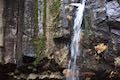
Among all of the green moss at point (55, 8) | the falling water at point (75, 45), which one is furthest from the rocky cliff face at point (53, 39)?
the falling water at point (75, 45)

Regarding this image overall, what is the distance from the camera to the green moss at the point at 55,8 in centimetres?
849

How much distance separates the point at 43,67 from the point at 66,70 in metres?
0.59

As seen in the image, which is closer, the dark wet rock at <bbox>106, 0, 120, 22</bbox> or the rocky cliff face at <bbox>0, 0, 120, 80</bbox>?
the rocky cliff face at <bbox>0, 0, 120, 80</bbox>

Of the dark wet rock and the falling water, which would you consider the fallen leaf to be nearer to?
the falling water

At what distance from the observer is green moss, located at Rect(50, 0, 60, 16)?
8.49 metres

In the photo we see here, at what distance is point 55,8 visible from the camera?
852 centimetres

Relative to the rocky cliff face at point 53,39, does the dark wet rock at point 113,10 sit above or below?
above

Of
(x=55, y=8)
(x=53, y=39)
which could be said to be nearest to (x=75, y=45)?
(x=53, y=39)

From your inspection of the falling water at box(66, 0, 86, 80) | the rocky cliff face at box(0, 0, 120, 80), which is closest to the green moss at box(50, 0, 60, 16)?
the rocky cliff face at box(0, 0, 120, 80)

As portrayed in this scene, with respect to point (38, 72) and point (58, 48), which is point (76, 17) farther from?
point (38, 72)

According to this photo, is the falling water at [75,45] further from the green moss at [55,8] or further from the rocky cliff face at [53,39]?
the green moss at [55,8]

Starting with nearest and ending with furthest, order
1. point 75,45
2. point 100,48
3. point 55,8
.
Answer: point 100,48 < point 75,45 < point 55,8

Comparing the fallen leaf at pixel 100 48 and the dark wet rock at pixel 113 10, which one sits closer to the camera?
the fallen leaf at pixel 100 48

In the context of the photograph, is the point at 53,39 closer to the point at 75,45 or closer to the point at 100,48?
the point at 75,45
